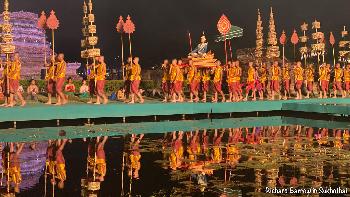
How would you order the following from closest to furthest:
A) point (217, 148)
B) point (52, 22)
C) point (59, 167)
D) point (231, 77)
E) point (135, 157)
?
1. point (59, 167)
2. point (135, 157)
3. point (217, 148)
4. point (52, 22)
5. point (231, 77)

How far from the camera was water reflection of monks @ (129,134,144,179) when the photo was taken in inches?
290

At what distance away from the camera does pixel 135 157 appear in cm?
881

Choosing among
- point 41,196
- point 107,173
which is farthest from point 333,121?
point 41,196

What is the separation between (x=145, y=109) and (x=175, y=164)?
8.13m

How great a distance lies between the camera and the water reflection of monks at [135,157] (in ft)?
24.2

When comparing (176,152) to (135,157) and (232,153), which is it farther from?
(232,153)

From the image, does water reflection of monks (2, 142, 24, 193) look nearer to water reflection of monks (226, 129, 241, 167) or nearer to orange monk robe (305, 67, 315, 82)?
water reflection of monks (226, 129, 241, 167)

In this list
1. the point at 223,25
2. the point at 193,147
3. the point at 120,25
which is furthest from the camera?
the point at 223,25

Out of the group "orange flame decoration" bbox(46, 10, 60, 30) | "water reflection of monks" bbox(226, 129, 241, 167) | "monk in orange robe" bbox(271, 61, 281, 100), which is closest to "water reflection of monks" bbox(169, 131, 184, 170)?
"water reflection of monks" bbox(226, 129, 241, 167)

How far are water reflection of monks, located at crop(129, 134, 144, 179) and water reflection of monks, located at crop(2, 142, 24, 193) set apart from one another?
154 cm

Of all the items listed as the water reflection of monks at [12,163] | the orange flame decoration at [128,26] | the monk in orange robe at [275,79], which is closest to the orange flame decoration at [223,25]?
the monk in orange robe at [275,79]

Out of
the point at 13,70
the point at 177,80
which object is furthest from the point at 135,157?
the point at 177,80

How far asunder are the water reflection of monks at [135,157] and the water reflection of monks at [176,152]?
535 mm

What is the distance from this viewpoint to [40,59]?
1619 inches
